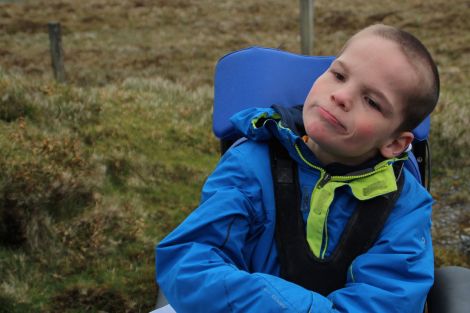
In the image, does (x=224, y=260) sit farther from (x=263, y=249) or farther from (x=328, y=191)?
(x=328, y=191)

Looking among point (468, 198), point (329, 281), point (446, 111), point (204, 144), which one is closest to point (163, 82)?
point (204, 144)

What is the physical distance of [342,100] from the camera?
1.92 m

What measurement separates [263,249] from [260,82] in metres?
1.04

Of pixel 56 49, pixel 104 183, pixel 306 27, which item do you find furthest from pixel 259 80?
pixel 56 49

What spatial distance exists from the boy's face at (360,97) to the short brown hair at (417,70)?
2 centimetres

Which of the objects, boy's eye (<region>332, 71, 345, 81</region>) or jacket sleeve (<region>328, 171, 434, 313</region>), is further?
boy's eye (<region>332, 71, 345, 81</region>)

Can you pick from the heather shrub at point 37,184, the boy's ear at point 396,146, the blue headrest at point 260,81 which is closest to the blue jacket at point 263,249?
Result: the boy's ear at point 396,146

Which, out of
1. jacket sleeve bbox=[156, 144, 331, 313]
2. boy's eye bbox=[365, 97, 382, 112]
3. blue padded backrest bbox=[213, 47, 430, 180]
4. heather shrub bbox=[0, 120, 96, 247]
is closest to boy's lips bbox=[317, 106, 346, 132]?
boy's eye bbox=[365, 97, 382, 112]

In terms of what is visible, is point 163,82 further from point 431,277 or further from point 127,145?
point 431,277

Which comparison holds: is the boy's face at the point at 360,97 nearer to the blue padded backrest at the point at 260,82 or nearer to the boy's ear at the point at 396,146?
the boy's ear at the point at 396,146

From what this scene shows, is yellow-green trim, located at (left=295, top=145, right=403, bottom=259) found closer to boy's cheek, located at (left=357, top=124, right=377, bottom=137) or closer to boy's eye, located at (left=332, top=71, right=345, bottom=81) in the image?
boy's cheek, located at (left=357, top=124, right=377, bottom=137)

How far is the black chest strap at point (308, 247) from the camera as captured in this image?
2039mm

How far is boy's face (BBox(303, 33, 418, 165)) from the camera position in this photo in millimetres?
1939

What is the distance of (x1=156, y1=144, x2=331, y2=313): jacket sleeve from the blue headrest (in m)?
0.72
